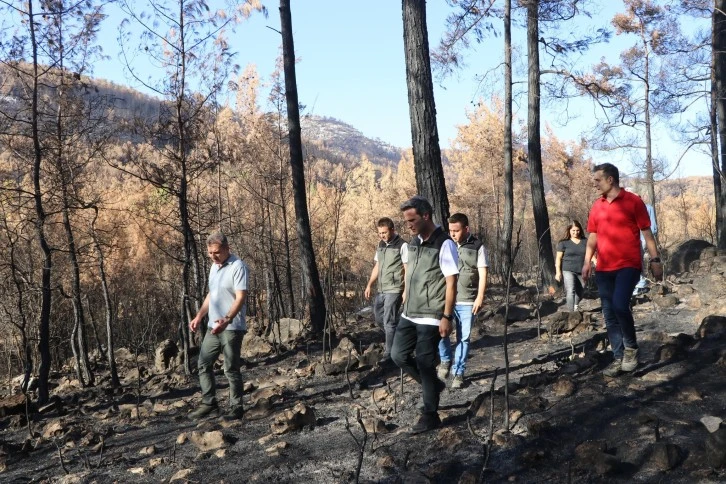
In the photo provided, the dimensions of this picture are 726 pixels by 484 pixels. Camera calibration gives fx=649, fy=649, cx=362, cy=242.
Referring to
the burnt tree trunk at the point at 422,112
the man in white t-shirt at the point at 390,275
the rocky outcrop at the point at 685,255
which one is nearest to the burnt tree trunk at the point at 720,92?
the rocky outcrop at the point at 685,255

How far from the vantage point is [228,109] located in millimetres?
26188

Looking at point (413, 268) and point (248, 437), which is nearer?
point (413, 268)

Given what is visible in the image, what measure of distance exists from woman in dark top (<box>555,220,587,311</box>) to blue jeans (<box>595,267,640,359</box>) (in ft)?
11.5

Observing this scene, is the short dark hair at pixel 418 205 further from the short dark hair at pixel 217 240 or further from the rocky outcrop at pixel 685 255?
the rocky outcrop at pixel 685 255

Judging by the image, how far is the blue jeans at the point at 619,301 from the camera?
206 inches

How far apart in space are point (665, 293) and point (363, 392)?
5.94m

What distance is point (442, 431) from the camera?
4715 mm

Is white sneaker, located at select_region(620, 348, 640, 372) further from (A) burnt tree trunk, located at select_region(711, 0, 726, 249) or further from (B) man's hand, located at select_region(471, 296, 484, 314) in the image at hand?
(A) burnt tree trunk, located at select_region(711, 0, 726, 249)

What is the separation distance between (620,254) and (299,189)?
Result: 22.0ft

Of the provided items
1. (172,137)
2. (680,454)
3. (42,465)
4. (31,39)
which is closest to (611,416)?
(680,454)

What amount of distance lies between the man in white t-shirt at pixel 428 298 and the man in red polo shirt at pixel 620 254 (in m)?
1.43

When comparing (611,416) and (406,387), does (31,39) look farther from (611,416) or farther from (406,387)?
(611,416)

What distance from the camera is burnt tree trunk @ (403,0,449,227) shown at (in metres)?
8.74

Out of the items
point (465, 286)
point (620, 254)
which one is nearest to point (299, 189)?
point (465, 286)
